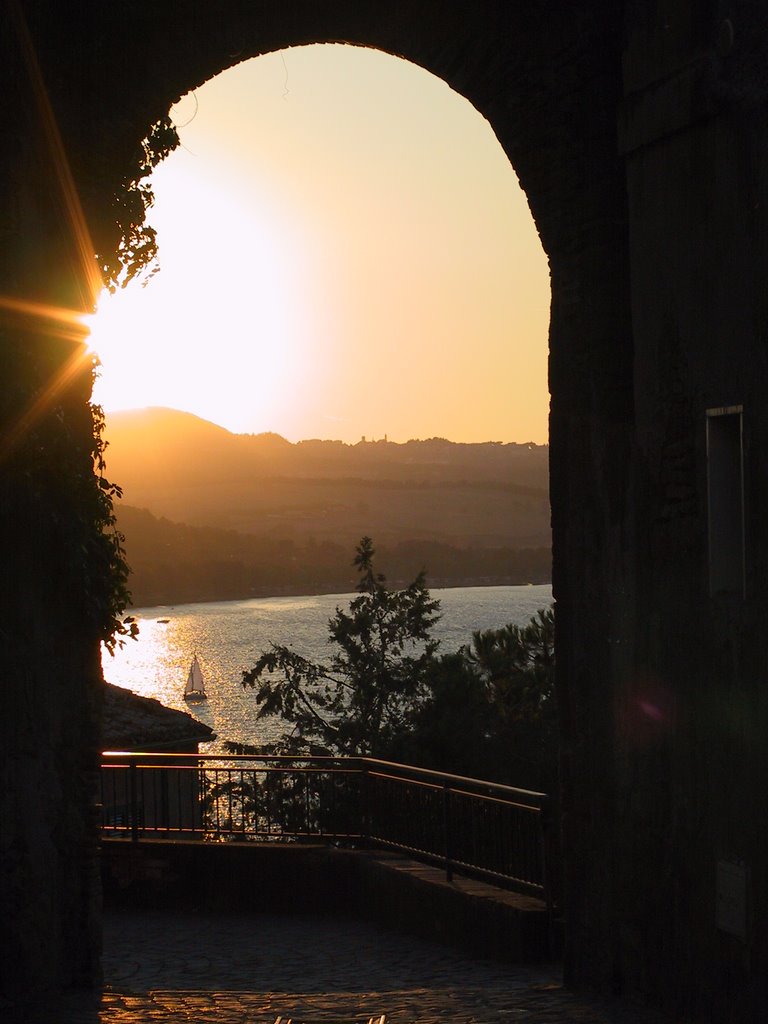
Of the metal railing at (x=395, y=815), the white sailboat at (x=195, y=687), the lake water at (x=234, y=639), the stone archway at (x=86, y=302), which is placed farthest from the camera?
the lake water at (x=234, y=639)

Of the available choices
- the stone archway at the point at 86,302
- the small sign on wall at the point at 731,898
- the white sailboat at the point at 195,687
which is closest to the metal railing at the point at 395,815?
the stone archway at the point at 86,302

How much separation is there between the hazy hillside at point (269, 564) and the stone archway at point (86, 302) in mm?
128323

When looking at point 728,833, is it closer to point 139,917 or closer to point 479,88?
point 479,88

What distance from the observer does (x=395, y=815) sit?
11289mm

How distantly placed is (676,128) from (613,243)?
105 cm

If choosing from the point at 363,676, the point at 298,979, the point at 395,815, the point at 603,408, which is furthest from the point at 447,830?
the point at 363,676

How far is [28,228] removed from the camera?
7566 millimetres

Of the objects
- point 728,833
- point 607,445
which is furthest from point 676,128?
point 728,833

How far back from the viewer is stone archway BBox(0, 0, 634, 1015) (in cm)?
744

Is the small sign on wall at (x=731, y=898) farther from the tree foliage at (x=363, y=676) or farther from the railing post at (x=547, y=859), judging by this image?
the tree foliage at (x=363, y=676)

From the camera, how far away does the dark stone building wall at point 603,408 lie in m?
6.04

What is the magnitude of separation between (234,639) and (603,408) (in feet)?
361

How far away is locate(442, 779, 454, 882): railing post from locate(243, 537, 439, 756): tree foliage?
A: 19507 mm

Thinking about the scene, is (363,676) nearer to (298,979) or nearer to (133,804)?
(133,804)
